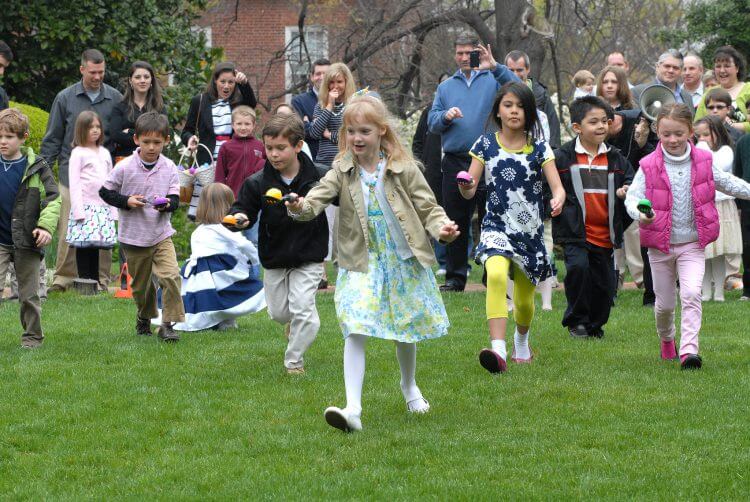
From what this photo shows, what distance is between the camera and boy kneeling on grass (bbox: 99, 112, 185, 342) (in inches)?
359

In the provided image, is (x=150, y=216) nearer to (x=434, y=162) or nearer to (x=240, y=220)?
(x=240, y=220)

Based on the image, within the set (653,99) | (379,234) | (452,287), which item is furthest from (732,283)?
(379,234)

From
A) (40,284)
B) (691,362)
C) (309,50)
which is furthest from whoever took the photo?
(309,50)

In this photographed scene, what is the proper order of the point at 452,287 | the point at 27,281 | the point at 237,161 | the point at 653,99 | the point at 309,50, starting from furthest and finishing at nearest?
the point at 309,50, the point at 452,287, the point at 653,99, the point at 237,161, the point at 27,281

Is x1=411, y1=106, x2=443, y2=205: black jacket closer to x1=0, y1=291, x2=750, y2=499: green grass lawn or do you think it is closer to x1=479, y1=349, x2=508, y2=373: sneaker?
x1=0, y1=291, x2=750, y2=499: green grass lawn

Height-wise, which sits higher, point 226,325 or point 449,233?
point 449,233

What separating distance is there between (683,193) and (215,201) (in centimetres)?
392

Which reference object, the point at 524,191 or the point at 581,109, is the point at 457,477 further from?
the point at 581,109

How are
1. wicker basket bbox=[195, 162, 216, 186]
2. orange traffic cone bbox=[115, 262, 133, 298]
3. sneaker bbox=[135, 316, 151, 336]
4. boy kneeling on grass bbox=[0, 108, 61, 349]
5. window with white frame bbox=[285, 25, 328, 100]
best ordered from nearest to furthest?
boy kneeling on grass bbox=[0, 108, 61, 349] < sneaker bbox=[135, 316, 151, 336] < wicker basket bbox=[195, 162, 216, 186] < orange traffic cone bbox=[115, 262, 133, 298] < window with white frame bbox=[285, 25, 328, 100]

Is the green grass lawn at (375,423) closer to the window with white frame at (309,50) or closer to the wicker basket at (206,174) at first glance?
the wicker basket at (206,174)

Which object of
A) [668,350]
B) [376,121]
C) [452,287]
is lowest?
[452,287]

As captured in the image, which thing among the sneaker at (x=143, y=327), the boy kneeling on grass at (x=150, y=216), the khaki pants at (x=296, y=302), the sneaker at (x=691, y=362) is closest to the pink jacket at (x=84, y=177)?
the sneaker at (x=143, y=327)

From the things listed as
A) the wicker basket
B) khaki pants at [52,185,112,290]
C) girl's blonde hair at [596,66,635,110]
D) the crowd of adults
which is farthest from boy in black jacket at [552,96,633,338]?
khaki pants at [52,185,112,290]

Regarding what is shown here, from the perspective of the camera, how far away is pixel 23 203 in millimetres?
8758
